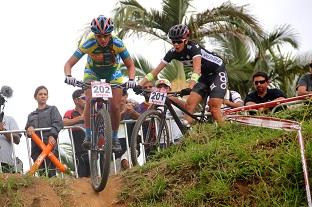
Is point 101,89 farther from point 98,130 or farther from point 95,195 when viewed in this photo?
point 95,195

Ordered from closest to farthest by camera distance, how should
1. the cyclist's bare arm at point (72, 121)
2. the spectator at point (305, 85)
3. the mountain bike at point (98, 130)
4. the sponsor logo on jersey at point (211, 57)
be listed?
the mountain bike at point (98, 130) → the sponsor logo on jersey at point (211, 57) → the spectator at point (305, 85) → the cyclist's bare arm at point (72, 121)

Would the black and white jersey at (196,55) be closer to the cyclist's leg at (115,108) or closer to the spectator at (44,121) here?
the cyclist's leg at (115,108)

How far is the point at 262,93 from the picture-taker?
8.42m

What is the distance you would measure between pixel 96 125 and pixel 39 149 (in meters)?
1.75

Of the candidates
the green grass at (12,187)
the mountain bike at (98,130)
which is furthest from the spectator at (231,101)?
the green grass at (12,187)

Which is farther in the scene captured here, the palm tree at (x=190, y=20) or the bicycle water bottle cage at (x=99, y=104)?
the palm tree at (x=190, y=20)

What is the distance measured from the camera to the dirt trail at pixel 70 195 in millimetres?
5695

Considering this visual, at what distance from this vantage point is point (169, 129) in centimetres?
823

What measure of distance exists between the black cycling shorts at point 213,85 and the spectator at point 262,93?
21.1 inches

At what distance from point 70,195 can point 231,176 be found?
71.1 inches

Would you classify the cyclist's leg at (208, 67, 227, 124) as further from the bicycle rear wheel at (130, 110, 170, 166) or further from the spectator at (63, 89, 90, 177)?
the spectator at (63, 89, 90, 177)

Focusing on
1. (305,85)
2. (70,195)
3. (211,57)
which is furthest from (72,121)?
(305,85)

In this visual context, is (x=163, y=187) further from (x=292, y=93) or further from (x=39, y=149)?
(x=292, y=93)

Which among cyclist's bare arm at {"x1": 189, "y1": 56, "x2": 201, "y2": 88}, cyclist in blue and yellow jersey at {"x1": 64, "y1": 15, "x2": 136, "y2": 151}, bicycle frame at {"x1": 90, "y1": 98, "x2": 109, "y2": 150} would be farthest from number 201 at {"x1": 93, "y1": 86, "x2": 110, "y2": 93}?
cyclist's bare arm at {"x1": 189, "y1": 56, "x2": 201, "y2": 88}
